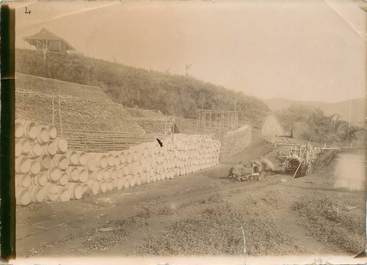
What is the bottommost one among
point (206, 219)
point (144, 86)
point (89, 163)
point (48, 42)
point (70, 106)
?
point (206, 219)

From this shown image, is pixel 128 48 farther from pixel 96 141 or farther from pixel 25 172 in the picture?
pixel 25 172

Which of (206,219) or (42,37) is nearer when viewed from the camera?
(42,37)

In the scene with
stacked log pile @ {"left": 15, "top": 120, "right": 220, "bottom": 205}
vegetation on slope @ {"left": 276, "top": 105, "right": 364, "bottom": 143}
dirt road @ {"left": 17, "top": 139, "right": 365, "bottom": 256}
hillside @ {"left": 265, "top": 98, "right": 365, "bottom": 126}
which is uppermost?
hillside @ {"left": 265, "top": 98, "right": 365, "bottom": 126}

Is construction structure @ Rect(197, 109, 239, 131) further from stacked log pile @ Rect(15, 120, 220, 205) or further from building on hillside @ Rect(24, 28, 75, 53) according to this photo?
building on hillside @ Rect(24, 28, 75, 53)

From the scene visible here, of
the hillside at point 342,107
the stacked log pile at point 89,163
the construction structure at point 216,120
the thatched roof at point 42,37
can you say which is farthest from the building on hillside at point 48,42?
the hillside at point 342,107

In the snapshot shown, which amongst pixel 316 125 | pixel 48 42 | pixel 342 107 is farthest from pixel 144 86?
pixel 342 107

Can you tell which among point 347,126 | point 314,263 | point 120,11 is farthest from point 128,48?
point 314,263

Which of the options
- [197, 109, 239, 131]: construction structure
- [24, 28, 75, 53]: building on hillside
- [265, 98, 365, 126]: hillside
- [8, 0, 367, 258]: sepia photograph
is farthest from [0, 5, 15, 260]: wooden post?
[265, 98, 365, 126]: hillside

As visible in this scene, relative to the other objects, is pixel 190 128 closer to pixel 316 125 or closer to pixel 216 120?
pixel 216 120
